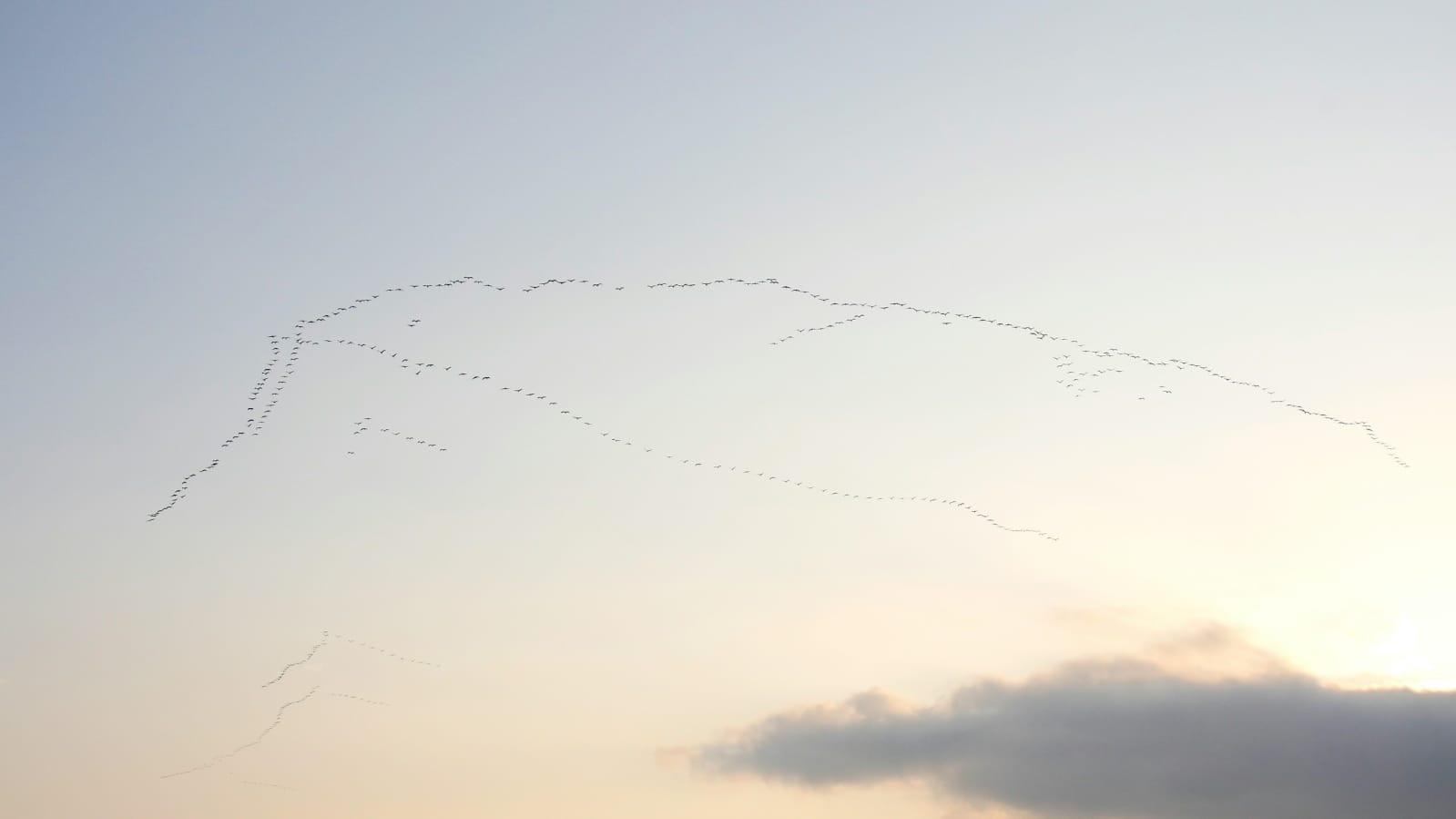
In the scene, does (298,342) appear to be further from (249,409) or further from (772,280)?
(772,280)

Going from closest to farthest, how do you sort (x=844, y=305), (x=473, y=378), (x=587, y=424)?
1. (x=587, y=424)
2. (x=844, y=305)
3. (x=473, y=378)

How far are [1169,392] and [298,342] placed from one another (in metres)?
75.2

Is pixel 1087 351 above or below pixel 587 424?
above

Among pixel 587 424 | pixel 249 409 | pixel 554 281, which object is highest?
pixel 554 281

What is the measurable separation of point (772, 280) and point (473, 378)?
29.9 meters

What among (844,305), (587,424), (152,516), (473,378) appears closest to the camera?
(587,424)

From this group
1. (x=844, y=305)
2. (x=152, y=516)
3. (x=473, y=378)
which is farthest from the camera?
(x=152, y=516)

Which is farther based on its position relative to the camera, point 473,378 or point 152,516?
point 152,516

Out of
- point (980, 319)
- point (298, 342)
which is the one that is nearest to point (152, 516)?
point (298, 342)

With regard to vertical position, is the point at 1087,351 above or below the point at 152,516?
above

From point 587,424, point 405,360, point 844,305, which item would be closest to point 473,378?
point 405,360

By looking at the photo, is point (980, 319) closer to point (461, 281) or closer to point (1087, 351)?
point (1087, 351)

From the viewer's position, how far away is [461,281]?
11562cm

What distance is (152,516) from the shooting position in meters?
134
